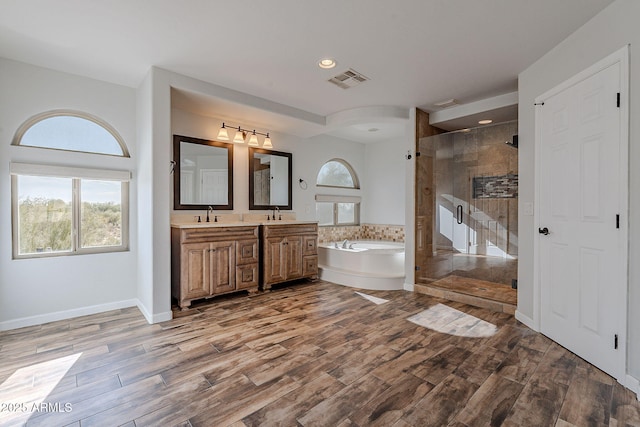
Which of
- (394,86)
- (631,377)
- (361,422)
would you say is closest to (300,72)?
(394,86)

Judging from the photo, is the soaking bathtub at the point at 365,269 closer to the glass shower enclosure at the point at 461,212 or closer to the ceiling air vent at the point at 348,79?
the glass shower enclosure at the point at 461,212

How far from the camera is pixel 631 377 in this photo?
193cm

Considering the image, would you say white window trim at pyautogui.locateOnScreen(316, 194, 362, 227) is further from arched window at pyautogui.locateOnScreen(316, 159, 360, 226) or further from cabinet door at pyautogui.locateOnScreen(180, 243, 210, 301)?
cabinet door at pyautogui.locateOnScreen(180, 243, 210, 301)

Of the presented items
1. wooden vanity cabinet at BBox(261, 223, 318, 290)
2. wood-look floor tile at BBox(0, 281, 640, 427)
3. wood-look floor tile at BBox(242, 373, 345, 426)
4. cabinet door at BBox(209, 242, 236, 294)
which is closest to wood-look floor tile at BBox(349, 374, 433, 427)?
wood-look floor tile at BBox(0, 281, 640, 427)

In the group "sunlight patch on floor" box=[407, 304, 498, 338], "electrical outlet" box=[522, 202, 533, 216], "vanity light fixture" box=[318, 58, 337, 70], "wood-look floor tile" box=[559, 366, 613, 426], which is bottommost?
"wood-look floor tile" box=[559, 366, 613, 426]

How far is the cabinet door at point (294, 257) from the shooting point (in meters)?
4.45

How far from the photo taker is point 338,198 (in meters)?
6.07

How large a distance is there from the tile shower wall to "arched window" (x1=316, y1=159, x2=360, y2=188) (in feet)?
2.99

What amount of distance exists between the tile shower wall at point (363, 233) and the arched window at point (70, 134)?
3542mm

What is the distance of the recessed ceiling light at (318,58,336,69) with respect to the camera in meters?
2.91

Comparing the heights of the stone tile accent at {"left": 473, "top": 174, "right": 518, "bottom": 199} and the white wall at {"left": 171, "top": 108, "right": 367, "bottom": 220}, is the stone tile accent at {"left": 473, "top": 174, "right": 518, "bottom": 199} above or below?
below

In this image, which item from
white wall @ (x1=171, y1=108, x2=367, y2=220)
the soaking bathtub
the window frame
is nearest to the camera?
the window frame

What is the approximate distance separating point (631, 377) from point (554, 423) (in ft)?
2.67

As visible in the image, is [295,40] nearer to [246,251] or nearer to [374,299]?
[246,251]
